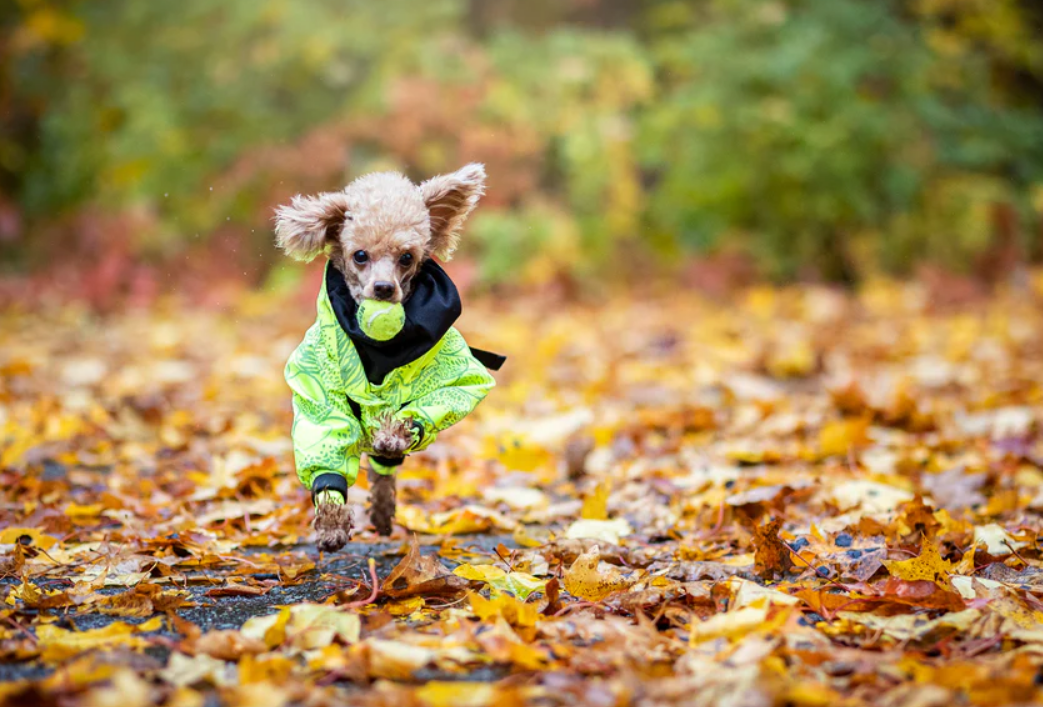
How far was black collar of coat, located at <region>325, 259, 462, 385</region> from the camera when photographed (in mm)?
2717

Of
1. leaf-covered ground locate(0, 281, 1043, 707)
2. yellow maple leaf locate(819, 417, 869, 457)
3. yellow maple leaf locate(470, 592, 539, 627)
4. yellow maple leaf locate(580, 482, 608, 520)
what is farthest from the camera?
yellow maple leaf locate(819, 417, 869, 457)

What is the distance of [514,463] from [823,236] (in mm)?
7434

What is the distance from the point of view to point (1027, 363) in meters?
6.62

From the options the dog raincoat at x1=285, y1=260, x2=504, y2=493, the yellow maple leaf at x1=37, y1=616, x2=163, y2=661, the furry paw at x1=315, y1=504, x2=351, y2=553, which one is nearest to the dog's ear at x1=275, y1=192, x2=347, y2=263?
the dog raincoat at x1=285, y1=260, x2=504, y2=493

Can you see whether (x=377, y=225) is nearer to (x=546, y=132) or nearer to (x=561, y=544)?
(x=561, y=544)

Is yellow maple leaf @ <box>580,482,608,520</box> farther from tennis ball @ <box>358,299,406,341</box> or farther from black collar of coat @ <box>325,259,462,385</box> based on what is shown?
tennis ball @ <box>358,299,406,341</box>

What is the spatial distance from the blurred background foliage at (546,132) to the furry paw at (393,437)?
22.3ft

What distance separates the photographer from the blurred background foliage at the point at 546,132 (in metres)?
10.4

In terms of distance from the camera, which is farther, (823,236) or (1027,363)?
(823,236)

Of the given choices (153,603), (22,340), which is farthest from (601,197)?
(153,603)

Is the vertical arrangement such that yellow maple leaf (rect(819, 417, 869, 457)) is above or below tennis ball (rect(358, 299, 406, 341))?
below

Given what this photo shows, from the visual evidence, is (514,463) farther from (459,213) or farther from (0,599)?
(0,599)

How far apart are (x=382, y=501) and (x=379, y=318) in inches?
29.2

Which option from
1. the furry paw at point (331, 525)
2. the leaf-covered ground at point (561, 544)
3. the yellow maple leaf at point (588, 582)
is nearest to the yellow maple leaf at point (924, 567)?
the leaf-covered ground at point (561, 544)
